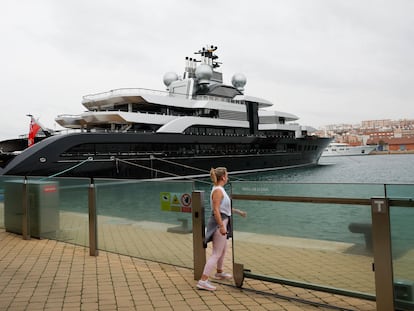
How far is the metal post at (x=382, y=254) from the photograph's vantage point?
3275 mm

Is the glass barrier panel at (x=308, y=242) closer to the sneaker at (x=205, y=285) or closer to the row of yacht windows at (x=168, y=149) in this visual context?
the sneaker at (x=205, y=285)

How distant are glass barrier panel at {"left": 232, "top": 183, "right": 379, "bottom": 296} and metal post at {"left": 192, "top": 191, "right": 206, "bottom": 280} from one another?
1.28ft

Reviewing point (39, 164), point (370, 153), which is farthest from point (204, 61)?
point (370, 153)

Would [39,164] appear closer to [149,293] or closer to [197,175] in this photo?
[197,175]

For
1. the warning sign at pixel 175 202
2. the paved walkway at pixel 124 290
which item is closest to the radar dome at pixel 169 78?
the paved walkway at pixel 124 290

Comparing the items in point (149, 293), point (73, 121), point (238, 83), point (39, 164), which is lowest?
point (149, 293)

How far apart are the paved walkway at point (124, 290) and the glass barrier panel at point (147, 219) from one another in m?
0.19

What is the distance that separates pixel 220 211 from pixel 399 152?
131m

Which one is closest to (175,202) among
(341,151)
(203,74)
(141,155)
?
(141,155)

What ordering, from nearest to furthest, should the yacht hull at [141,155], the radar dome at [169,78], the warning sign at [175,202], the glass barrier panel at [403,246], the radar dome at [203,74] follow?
1. the glass barrier panel at [403,246]
2. the warning sign at [175,202]
3. the yacht hull at [141,155]
4. the radar dome at [203,74]
5. the radar dome at [169,78]

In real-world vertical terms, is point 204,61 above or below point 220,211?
above

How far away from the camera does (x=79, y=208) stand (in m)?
6.25

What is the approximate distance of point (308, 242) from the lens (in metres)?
3.89

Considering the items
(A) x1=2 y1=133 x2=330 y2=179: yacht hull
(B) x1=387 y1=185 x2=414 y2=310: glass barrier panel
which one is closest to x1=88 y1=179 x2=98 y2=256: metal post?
(B) x1=387 y1=185 x2=414 y2=310: glass barrier panel
